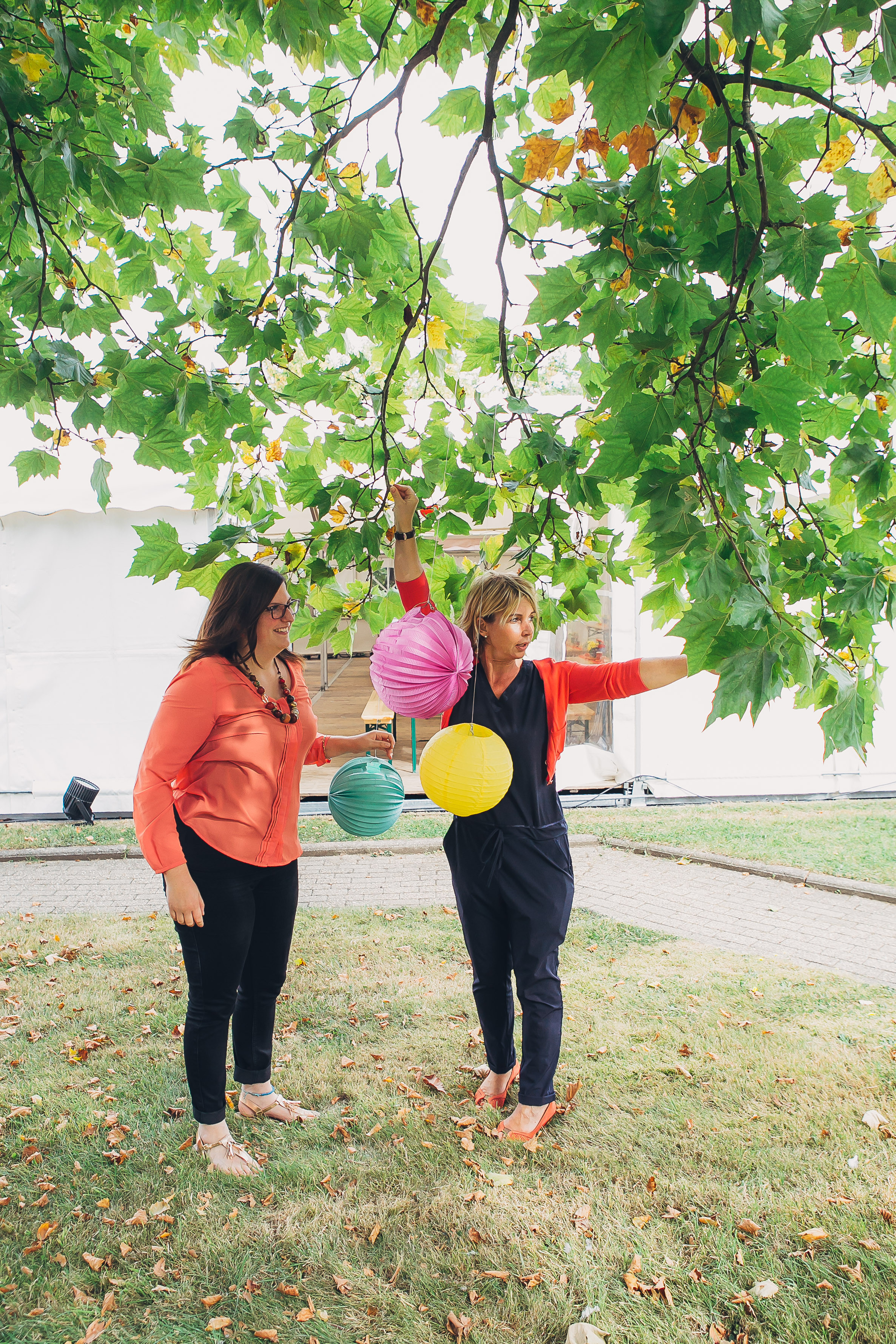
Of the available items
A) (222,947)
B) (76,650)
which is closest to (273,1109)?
(222,947)

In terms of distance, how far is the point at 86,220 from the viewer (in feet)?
9.00

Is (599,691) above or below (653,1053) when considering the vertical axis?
above

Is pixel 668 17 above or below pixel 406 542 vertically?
above

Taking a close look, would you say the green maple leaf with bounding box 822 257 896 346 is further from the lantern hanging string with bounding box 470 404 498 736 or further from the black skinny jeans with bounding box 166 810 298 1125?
the black skinny jeans with bounding box 166 810 298 1125

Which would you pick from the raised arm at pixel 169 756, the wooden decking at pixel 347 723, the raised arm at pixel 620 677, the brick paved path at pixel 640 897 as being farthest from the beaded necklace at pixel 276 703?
the wooden decking at pixel 347 723

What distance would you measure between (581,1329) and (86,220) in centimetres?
346

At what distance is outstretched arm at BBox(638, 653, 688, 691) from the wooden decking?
388cm

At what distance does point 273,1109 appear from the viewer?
3.08 m

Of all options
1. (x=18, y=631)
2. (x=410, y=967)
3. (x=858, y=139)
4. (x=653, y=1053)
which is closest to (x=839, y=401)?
(x=858, y=139)

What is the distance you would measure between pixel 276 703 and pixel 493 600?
0.79 metres

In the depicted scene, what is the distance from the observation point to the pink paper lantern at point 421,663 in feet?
7.97

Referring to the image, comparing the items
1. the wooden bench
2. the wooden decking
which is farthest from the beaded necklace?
the wooden bench

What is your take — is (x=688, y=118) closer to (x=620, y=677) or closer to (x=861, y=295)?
(x=861, y=295)

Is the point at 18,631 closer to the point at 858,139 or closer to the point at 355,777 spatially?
the point at 355,777
